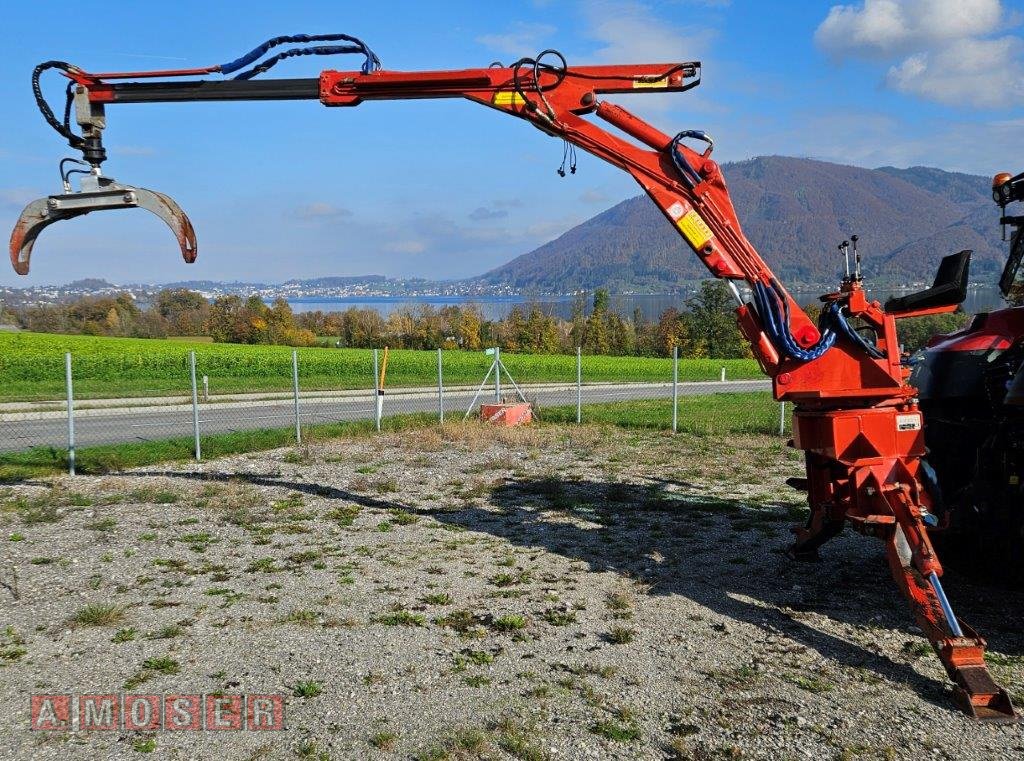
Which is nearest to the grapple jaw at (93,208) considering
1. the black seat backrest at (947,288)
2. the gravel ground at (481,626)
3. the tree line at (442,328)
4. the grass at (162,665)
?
the gravel ground at (481,626)

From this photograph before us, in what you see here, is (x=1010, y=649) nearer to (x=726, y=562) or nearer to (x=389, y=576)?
(x=726, y=562)

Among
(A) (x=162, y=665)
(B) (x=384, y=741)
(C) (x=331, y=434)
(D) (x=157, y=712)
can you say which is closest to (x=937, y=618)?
(B) (x=384, y=741)

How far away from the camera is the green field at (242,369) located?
2817cm

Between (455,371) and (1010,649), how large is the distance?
3178 centimetres

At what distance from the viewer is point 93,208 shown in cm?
778

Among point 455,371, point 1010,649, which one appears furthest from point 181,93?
point 455,371

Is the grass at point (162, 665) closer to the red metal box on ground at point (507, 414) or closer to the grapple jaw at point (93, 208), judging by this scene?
the grapple jaw at point (93, 208)

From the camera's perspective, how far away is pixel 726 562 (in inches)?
308

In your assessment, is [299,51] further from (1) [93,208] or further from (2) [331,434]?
(2) [331,434]

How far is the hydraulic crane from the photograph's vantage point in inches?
224

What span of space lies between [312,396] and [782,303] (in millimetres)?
22686

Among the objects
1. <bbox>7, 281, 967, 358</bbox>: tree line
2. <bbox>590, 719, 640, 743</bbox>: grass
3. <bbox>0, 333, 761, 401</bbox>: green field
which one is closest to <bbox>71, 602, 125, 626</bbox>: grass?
<bbox>590, 719, 640, 743</bbox>: grass

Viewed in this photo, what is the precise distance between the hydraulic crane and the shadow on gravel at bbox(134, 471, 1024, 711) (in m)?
0.46

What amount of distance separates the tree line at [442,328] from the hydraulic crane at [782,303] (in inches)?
1885
